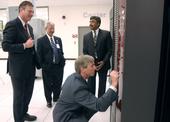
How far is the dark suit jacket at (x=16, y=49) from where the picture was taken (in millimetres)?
2461

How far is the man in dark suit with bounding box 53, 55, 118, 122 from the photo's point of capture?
1.64 metres

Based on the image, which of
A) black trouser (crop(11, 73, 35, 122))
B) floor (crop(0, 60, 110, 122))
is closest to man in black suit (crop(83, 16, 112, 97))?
floor (crop(0, 60, 110, 122))

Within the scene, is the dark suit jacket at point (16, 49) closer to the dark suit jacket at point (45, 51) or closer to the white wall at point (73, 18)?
the dark suit jacket at point (45, 51)

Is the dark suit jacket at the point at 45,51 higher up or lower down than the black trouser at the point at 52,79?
higher up

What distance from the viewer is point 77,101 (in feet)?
5.69

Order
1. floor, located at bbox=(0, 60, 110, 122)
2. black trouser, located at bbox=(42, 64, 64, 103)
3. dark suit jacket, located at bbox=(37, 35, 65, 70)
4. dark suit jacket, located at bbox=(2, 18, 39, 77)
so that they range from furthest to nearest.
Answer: black trouser, located at bbox=(42, 64, 64, 103), dark suit jacket, located at bbox=(37, 35, 65, 70), floor, located at bbox=(0, 60, 110, 122), dark suit jacket, located at bbox=(2, 18, 39, 77)

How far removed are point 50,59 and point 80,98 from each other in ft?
6.31

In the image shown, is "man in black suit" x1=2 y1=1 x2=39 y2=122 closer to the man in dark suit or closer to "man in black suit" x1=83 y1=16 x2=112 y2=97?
the man in dark suit

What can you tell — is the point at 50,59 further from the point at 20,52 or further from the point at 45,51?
the point at 20,52

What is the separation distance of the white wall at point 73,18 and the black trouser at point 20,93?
7.84 metres

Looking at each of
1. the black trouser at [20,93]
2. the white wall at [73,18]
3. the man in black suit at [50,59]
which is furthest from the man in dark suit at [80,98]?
the white wall at [73,18]

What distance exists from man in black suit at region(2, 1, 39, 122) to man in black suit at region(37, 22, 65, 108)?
81cm

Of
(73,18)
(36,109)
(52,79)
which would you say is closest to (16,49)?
(52,79)

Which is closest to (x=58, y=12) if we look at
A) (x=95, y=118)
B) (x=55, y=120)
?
(x=95, y=118)
